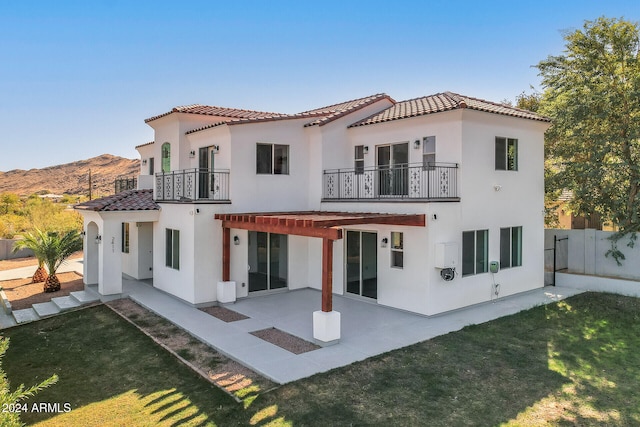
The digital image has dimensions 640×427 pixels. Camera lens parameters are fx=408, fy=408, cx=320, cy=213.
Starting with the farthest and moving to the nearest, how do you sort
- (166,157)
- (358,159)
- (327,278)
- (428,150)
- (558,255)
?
(166,157) < (558,255) < (358,159) < (428,150) < (327,278)

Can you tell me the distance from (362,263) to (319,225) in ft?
15.6

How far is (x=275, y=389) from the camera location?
8125mm

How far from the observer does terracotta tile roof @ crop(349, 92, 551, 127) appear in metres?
14.1

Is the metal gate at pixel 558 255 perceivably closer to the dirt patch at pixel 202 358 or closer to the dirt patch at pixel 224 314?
the dirt patch at pixel 224 314

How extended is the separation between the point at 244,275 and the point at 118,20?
11371mm

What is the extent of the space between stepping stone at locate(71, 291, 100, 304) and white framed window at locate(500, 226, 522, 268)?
15556 mm

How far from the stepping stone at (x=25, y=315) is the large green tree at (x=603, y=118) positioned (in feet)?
72.8

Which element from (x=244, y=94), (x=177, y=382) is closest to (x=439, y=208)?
(x=177, y=382)

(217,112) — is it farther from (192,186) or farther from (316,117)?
(316,117)

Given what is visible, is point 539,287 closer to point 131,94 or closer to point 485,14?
point 485,14

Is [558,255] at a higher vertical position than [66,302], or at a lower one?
higher

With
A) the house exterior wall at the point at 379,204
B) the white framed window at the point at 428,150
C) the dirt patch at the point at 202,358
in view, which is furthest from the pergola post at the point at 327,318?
the white framed window at the point at 428,150

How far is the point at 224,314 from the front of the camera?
44.9ft

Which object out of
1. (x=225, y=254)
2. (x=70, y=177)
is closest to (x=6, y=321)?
(x=225, y=254)
